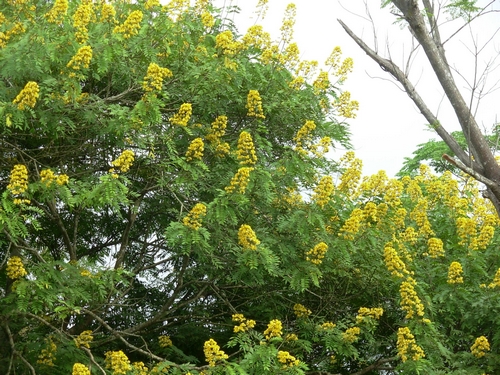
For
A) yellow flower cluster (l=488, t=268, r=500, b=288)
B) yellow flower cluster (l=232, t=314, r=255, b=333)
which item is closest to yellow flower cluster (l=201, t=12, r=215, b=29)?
yellow flower cluster (l=232, t=314, r=255, b=333)

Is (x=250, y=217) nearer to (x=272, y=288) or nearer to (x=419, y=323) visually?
(x=272, y=288)

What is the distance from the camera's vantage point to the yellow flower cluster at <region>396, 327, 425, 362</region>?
5938 millimetres

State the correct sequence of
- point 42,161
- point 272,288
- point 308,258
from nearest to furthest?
point 308,258
point 42,161
point 272,288

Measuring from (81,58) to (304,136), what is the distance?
2.06 metres

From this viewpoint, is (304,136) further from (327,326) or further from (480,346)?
(480,346)

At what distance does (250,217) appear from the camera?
632cm

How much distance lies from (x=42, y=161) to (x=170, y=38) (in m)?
1.59

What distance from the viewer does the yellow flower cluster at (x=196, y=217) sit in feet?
18.1

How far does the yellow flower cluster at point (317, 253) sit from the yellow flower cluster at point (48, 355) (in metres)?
2.23

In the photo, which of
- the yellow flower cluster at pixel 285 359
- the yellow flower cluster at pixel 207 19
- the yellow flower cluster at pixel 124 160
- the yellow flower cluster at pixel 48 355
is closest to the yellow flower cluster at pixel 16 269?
the yellow flower cluster at pixel 48 355

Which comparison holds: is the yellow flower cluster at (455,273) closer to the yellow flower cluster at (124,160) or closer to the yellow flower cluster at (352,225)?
the yellow flower cluster at (352,225)

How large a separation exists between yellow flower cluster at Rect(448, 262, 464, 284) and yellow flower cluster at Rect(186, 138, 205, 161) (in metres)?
2.51

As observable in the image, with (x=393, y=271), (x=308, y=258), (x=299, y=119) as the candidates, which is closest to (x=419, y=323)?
(x=393, y=271)

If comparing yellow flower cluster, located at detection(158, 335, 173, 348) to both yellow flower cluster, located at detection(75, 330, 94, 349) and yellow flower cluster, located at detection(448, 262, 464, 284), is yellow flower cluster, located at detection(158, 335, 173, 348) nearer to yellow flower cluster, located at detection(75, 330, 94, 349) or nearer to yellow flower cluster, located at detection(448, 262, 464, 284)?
yellow flower cluster, located at detection(75, 330, 94, 349)
